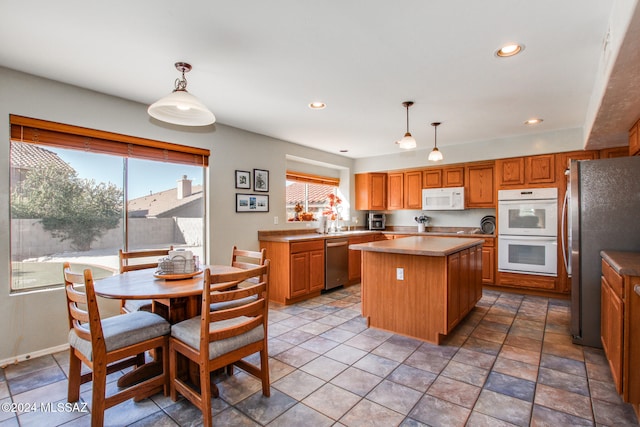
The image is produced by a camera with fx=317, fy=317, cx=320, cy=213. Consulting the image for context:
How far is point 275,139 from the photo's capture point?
15.5 feet

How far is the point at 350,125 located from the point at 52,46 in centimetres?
298

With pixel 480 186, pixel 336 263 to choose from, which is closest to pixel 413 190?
pixel 480 186

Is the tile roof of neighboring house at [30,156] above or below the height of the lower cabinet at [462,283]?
above

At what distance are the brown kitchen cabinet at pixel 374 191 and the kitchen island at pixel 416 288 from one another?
285 centimetres

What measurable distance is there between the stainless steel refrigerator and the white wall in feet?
11.6

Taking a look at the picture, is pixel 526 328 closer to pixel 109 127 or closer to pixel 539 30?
pixel 539 30

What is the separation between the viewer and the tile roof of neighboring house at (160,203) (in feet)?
10.9

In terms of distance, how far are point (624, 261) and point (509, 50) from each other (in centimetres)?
165

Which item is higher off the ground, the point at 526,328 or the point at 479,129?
the point at 479,129

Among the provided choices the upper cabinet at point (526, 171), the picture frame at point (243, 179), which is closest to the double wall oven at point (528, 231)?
the upper cabinet at point (526, 171)

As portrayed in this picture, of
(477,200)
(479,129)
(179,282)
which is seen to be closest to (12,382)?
(179,282)

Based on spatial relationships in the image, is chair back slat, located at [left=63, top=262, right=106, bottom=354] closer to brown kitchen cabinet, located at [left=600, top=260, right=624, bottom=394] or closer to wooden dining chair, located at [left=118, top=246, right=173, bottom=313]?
wooden dining chair, located at [left=118, top=246, right=173, bottom=313]

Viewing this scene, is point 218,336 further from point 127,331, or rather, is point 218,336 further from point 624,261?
point 624,261

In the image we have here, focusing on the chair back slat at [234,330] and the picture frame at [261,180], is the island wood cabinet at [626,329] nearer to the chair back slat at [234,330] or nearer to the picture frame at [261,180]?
the chair back slat at [234,330]
